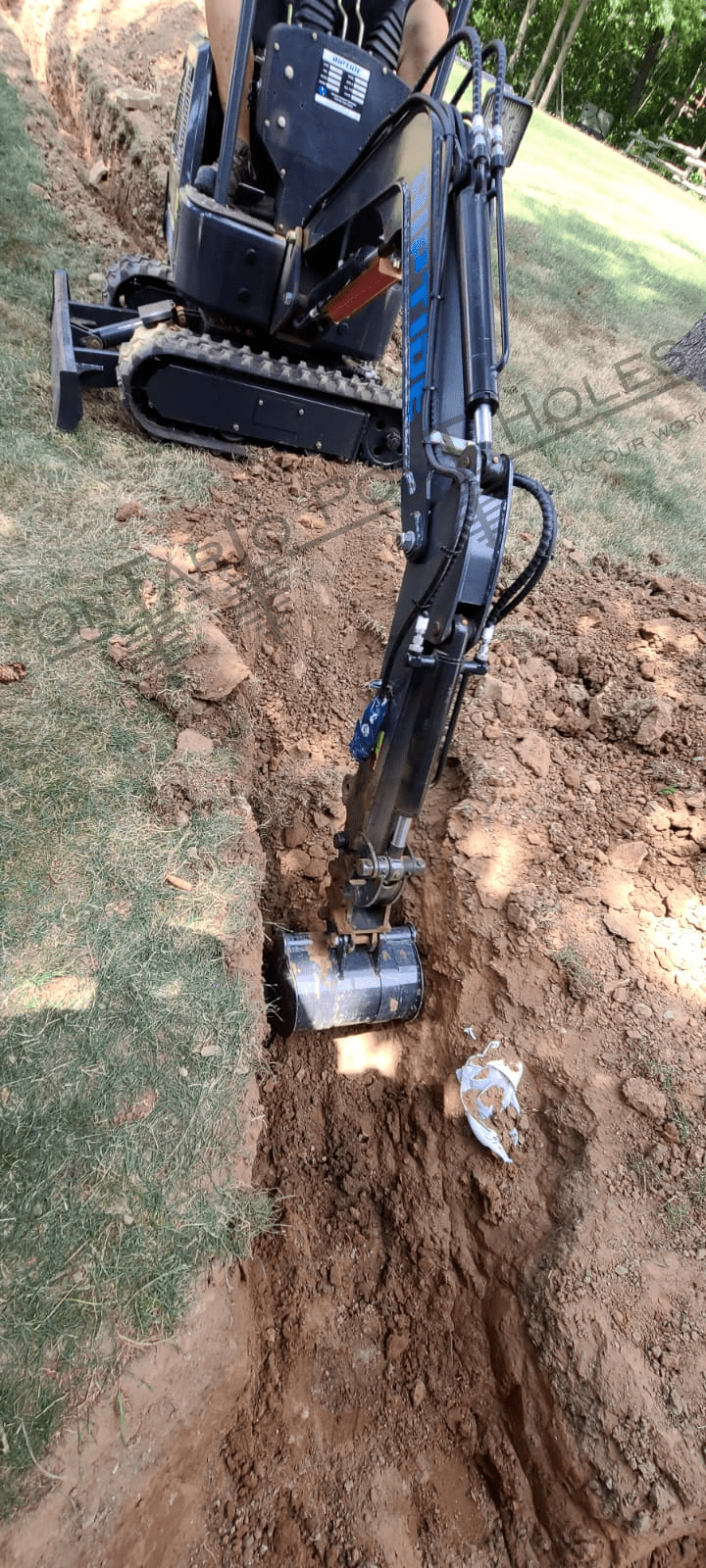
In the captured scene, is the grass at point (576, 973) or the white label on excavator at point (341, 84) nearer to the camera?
the grass at point (576, 973)

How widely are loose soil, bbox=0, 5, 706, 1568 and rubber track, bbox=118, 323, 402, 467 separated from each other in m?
1.19

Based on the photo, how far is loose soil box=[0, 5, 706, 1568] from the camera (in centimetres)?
200

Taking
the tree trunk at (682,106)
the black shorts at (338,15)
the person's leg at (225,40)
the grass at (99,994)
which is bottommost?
the grass at (99,994)

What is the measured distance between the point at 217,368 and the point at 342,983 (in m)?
3.66

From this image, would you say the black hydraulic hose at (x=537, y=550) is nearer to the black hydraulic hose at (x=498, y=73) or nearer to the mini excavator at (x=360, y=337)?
the mini excavator at (x=360, y=337)

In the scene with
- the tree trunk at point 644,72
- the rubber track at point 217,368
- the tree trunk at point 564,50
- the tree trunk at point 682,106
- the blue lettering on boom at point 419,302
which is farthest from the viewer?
the tree trunk at point 682,106

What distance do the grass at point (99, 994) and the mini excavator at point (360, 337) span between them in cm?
43

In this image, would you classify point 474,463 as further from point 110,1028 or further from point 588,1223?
point 588,1223

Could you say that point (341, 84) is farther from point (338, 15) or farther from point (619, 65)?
point (619, 65)

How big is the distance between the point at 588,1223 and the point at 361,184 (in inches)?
155

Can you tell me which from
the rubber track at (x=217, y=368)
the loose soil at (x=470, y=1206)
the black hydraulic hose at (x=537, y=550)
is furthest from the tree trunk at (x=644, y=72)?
the black hydraulic hose at (x=537, y=550)

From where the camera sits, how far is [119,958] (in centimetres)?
253

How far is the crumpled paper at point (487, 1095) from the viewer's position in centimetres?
256

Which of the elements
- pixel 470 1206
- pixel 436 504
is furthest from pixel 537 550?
pixel 470 1206
